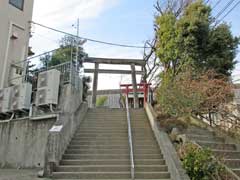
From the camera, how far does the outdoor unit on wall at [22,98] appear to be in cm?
1035

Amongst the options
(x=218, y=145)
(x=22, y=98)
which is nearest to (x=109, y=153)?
(x=218, y=145)

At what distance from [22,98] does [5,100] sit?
1149mm

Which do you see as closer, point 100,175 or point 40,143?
point 100,175

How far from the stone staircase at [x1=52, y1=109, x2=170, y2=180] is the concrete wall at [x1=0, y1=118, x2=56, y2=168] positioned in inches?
47.7

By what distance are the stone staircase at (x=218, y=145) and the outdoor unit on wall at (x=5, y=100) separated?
6.87 m

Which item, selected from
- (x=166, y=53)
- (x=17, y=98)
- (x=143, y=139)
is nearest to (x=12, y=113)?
(x=17, y=98)

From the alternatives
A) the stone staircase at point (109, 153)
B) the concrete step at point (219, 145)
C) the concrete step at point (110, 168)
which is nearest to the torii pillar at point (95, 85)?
the stone staircase at point (109, 153)

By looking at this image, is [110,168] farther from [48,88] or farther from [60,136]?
[48,88]

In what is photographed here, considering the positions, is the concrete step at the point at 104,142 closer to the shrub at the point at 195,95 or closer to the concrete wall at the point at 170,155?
the concrete wall at the point at 170,155

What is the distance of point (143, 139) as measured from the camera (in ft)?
29.2

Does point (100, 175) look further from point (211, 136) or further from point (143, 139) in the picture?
point (211, 136)

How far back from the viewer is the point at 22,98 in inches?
410

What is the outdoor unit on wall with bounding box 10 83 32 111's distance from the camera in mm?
10352

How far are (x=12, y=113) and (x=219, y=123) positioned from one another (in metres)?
7.69
